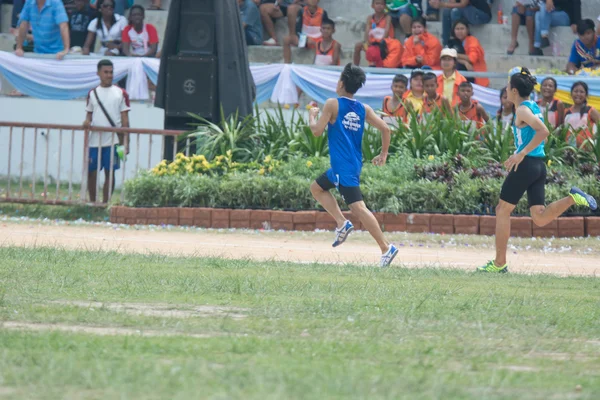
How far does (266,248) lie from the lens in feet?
38.0

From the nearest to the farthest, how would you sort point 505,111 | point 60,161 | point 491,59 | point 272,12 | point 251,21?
1. point 60,161
2. point 505,111
3. point 491,59
4. point 251,21
5. point 272,12

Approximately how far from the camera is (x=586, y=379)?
15.6ft

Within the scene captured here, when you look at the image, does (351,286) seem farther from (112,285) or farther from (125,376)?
(125,376)

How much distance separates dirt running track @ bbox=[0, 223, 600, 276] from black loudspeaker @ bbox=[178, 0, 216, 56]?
11.7ft

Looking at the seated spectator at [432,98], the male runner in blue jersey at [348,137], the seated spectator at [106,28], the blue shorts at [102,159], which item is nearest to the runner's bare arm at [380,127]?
the male runner in blue jersey at [348,137]

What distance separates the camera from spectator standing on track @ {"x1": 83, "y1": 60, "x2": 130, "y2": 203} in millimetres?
15102

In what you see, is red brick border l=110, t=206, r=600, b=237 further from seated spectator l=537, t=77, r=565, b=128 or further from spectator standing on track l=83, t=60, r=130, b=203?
seated spectator l=537, t=77, r=565, b=128

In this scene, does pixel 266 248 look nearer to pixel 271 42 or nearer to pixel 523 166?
pixel 523 166

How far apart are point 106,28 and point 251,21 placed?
9.24 ft

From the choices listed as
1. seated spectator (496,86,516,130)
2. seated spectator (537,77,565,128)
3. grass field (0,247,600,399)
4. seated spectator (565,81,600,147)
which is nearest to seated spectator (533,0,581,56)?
seated spectator (496,86,516,130)

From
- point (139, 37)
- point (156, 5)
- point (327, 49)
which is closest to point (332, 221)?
point (327, 49)

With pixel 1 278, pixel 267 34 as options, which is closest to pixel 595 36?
pixel 267 34

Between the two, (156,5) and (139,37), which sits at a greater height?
(156,5)

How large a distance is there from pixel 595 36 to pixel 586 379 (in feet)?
47.0
